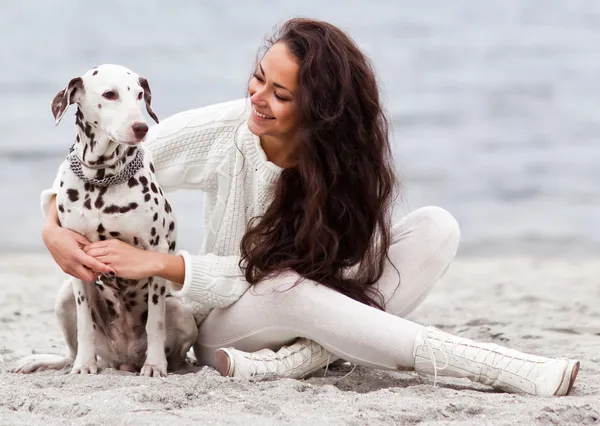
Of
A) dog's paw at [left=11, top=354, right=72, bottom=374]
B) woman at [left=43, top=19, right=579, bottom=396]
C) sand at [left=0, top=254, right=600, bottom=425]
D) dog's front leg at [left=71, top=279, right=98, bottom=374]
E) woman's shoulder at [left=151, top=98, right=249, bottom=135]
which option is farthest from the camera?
woman's shoulder at [left=151, top=98, right=249, bottom=135]

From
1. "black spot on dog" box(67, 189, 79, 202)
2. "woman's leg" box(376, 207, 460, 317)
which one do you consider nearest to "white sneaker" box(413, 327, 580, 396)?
"woman's leg" box(376, 207, 460, 317)

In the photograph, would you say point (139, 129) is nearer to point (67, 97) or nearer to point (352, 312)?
point (67, 97)

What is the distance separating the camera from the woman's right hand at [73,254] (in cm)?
356

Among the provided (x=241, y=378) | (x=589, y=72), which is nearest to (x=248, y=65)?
(x=589, y=72)

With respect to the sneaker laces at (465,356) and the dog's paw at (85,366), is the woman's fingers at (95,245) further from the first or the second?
the sneaker laces at (465,356)

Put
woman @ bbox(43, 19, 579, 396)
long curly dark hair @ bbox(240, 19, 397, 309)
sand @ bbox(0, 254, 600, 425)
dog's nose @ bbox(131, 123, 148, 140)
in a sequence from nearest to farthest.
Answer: sand @ bbox(0, 254, 600, 425) < dog's nose @ bbox(131, 123, 148, 140) < woman @ bbox(43, 19, 579, 396) < long curly dark hair @ bbox(240, 19, 397, 309)

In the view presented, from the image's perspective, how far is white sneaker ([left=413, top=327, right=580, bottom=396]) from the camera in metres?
3.44

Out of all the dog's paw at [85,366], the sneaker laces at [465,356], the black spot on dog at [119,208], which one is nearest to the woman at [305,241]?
the sneaker laces at [465,356]

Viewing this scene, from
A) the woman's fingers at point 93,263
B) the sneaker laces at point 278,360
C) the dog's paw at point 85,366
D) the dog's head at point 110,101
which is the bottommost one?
the dog's paw at point 85,366

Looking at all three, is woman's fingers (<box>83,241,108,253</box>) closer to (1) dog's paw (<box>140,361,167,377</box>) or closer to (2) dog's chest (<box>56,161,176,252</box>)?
(2) dog's chest (<box>56,161,176,252</box>)

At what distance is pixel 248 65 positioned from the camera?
14.5 m

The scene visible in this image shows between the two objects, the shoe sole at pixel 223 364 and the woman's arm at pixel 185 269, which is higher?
the woman's arm at pixel 185 269

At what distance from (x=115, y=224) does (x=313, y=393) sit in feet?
3.19

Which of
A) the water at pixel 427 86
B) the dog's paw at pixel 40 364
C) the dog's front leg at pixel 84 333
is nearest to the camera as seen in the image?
the dog's front leg at pixel 84 333
